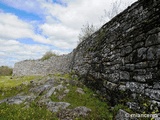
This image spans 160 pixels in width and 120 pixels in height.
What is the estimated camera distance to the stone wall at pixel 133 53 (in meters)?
4.27

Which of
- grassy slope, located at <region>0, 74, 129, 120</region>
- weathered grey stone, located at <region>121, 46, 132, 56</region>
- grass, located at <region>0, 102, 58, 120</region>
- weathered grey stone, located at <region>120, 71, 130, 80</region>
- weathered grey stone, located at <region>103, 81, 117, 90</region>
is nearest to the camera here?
weathered grey stone, located at <region>120, 71, 130, 80</region>

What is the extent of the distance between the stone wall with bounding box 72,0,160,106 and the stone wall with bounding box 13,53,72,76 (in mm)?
9505

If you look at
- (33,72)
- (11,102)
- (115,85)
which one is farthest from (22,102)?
(33,72)

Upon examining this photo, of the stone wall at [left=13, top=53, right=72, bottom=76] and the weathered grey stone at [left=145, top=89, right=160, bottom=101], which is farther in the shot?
the stone wall at [left=13, top=53, right=72, bottom=76]

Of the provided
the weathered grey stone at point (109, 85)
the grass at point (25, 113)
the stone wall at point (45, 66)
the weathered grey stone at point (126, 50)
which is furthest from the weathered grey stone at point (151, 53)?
the stone wall at point (45, 66)

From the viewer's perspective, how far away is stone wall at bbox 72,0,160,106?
4.27 m

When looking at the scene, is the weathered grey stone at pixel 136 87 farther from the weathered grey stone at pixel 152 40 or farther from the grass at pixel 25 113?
the grass at pixel 25 113

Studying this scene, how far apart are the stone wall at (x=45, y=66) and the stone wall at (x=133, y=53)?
9.50m

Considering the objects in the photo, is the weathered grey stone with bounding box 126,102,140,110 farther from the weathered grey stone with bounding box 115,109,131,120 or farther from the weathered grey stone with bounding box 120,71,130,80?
the weathered grey stone with bounding box 120,71,130,80

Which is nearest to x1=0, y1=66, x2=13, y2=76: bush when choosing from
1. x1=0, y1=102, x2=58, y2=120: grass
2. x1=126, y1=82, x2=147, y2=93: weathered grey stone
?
x1=0, y1=102, x2=58, y2=120: grass

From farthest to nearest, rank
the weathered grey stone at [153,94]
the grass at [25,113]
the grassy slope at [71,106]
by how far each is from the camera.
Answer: the grass at [25,113]
the grassy slope at [71,106]
the weathered grey stone at [153,94]

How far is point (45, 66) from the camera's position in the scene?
20219 mm

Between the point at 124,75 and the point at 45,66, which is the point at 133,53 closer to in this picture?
the point at 124,75

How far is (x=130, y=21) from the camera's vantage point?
572cm
